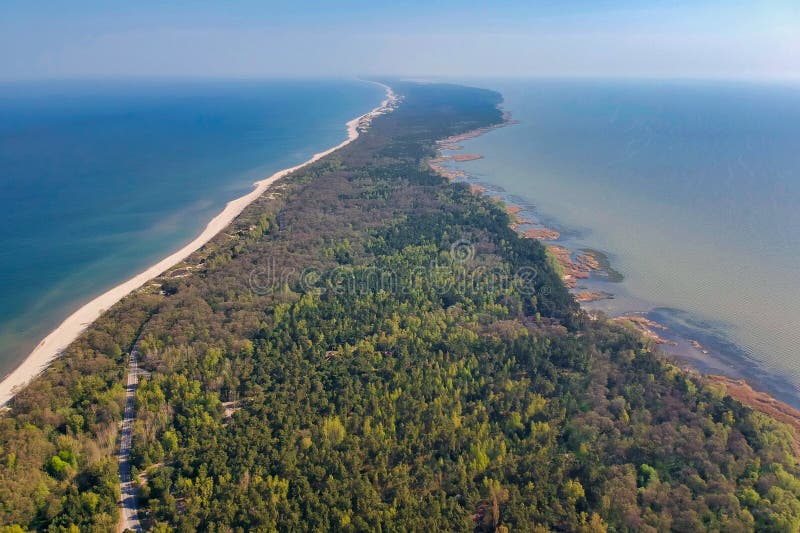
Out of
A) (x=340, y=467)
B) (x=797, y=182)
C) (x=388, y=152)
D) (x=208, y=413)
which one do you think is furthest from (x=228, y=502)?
(x=797, y=182)

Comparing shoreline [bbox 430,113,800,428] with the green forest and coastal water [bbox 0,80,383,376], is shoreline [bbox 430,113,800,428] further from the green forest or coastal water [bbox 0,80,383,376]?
coastal water [bbox 0,80,383,376]

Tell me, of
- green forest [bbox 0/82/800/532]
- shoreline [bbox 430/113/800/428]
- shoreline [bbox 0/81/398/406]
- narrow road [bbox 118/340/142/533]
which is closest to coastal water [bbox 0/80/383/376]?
shoreline [bbox 0/81/398/406]

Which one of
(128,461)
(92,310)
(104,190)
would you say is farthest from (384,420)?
(104,190)

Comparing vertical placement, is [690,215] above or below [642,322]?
above

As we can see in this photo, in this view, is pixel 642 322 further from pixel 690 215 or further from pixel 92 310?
pixel 92 310

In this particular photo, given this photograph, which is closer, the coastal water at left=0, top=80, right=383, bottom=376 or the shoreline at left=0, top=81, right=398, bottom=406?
the shoreline at left=0, top=81, right=398, bottom=406

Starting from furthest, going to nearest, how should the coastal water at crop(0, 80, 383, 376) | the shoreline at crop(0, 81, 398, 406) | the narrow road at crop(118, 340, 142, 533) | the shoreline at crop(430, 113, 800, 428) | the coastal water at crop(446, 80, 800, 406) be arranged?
the coastal water at crop(0, 80, 383, 376) < the coastal water at crop(446, 80, 800, 406) < the shoreline at crop(0, 81, 398, 406) < the shoreline at crop(430, 113, 800, 428) < the narrow road at crop(118, 340, 142, 533)

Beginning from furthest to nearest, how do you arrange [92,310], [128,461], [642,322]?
[92,310] → [642,322] → [128,461]
